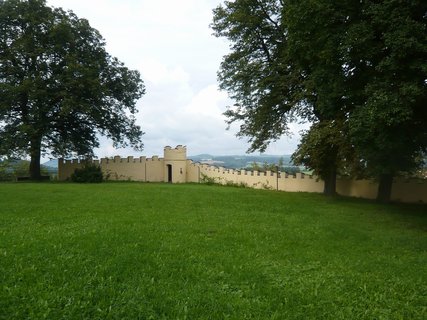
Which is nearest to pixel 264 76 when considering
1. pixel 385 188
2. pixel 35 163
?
pixel 385 188

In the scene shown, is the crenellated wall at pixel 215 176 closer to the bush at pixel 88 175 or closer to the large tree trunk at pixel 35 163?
the large tree trunk at pixel 35 163

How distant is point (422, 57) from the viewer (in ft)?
29.7

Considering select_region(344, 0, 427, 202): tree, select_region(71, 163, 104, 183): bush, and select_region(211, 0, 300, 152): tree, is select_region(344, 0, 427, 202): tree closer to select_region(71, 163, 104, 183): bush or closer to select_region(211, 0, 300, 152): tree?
select_region(211, 0, 300, 152): tree

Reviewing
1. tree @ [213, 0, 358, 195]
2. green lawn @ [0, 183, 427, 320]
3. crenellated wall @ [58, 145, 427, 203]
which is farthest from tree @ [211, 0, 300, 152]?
green lawn @ [0, 183, 427, 320]

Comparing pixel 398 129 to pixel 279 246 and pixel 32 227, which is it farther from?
pixel 32 227

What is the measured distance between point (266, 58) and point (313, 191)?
824cm

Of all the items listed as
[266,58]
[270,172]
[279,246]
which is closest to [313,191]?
[270,172]

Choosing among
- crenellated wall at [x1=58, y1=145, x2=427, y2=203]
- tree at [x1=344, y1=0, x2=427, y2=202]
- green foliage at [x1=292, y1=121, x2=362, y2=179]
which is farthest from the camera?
crenellated wall at [x1=58, y1=145, x2=427, y2=203]

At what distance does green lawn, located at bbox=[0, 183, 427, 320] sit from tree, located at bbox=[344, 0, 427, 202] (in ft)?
8.70

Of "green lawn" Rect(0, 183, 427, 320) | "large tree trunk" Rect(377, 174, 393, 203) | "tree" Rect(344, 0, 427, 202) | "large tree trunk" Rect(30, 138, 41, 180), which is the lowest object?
"green lawn" Rect(0, 183, 427, 320)

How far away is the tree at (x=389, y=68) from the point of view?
8.69 m

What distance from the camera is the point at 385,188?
1672 centimetres

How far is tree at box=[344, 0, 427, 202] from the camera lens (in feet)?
28.5

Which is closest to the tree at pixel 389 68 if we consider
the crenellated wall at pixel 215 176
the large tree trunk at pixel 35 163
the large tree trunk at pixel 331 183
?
the large tree trunk at pixel 331 183
